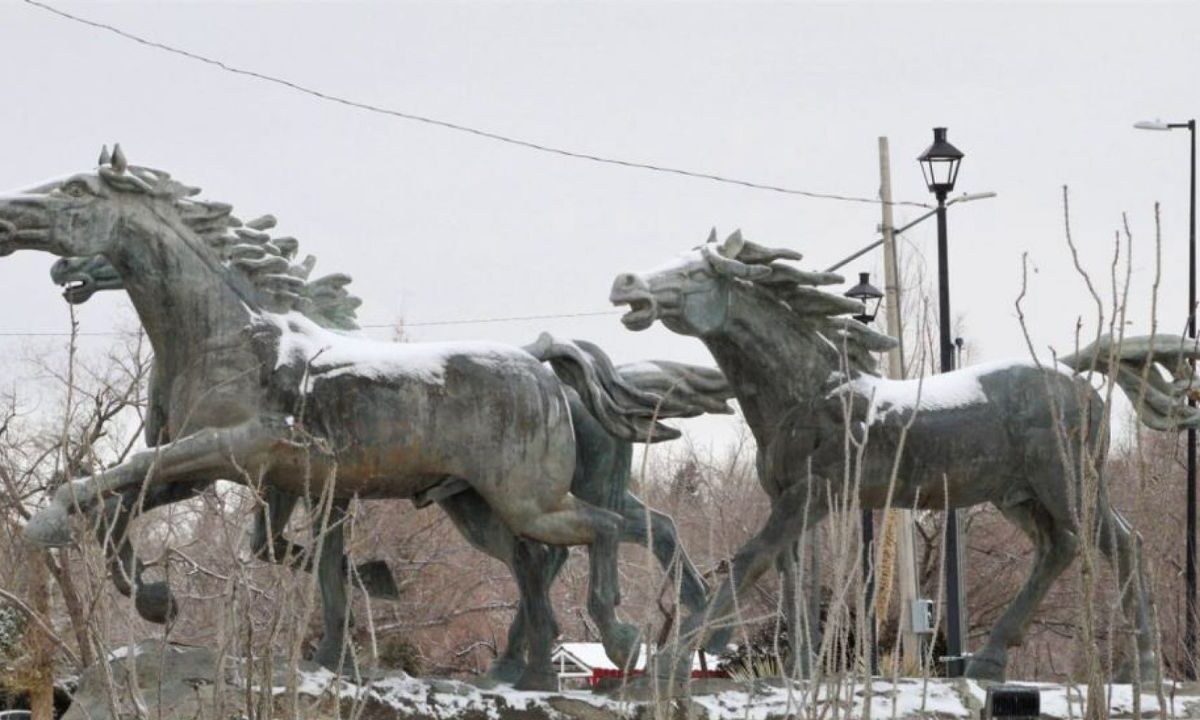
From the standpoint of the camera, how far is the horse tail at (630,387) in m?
11.6

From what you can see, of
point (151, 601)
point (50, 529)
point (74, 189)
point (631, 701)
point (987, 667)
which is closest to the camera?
point (631, 701)

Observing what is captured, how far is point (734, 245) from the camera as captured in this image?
1153 centimetres

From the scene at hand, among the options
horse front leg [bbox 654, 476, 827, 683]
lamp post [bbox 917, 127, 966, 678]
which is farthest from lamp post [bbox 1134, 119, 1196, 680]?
horse front leg [bbox 654, 476, 827, 683]

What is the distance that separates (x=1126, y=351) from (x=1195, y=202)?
9156 millimetres

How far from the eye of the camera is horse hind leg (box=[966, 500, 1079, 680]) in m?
12.1

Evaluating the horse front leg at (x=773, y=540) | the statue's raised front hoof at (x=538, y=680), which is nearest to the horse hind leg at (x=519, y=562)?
the statue's raised front hoof at (x=538, y=680)

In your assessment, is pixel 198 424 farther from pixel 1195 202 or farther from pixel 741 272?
pixel 1195 202

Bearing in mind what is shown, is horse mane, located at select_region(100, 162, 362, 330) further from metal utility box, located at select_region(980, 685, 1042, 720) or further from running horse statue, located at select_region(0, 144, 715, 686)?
metal utility box, located at select_region(980, 685, 1042, 720)

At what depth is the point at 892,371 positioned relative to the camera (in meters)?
24.1

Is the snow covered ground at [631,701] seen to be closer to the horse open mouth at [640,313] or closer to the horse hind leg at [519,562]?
the horse hind leg at [519,562]

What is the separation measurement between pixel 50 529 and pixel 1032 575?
5305 mm

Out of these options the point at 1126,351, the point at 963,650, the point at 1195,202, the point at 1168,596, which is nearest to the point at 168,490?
the point at 1126,351

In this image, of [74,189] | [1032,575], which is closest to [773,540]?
[1032,575]

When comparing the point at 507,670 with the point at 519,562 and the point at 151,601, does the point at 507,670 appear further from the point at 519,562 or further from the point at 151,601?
the point at 151,601
